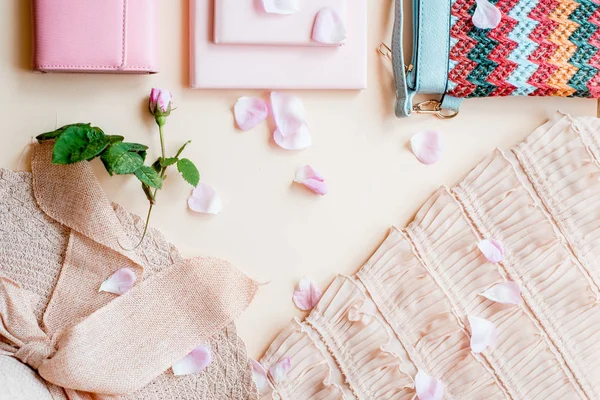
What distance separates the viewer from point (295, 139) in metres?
1.24

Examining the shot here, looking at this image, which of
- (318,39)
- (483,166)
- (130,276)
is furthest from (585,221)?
(130,276)

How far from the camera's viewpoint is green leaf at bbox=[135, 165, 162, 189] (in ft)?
3.51

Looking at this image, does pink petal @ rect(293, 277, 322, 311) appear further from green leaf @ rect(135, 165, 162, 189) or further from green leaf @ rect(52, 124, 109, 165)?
green leaf @ rect(52, 124, 109, 165)

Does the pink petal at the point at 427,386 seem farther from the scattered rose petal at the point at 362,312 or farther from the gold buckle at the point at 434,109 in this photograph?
the gold buckle at the point at 434,109

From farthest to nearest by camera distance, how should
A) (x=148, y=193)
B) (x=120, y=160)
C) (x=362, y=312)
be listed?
1. (x=362, y=312)
2. (x=148, y=193)
3. (x=120, y=160)

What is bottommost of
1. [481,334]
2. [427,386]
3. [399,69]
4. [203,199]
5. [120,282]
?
[427,386]

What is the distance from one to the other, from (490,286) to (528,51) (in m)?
0.49

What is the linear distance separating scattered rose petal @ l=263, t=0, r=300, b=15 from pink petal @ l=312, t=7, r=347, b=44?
5 centimetres

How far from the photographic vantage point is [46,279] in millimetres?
1141

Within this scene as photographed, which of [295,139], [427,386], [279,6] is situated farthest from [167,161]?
[427,386]

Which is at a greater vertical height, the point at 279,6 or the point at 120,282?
the point at 279,6

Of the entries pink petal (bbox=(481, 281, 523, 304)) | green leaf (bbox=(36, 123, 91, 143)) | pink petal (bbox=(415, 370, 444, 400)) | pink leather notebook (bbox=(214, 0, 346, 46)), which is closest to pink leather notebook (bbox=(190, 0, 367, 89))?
pink leather notebook (bbox=(214, 0, 346, 46))

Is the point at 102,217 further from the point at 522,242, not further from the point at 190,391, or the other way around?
the point at 522,242

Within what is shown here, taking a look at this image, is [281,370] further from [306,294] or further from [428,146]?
[428,146]
